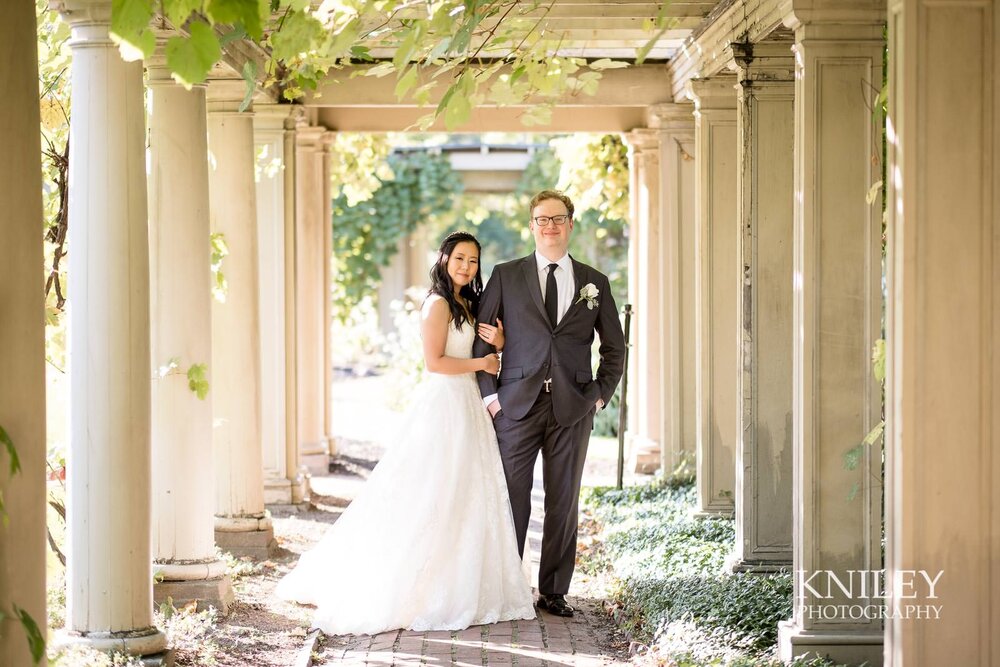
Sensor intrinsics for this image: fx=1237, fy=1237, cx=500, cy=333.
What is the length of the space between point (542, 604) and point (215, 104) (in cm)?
378

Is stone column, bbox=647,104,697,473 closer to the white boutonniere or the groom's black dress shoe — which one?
the groom's black dress shoe

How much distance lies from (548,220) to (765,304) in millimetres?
1340

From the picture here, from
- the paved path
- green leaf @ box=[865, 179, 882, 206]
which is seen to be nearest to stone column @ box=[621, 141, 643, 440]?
the paved path

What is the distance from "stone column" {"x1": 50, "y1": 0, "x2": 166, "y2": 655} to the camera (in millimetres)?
4945

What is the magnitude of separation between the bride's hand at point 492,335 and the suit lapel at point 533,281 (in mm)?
262

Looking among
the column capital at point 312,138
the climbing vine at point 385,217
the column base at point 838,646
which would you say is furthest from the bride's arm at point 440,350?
the climbing vine at point 385,217

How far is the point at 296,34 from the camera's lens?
4.14 meters

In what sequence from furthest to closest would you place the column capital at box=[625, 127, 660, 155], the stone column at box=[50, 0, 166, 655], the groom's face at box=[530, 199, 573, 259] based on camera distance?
the column capital at box=[625, 127, 660, 155]
the groom's face at box=[530, 199, 573, 259]
the stone column at box=[50, 0, 166, 655]

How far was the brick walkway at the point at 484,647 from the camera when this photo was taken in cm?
547

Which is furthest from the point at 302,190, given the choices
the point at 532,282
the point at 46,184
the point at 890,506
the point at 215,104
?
the point at 890,506

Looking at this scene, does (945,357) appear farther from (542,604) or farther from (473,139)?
(473,139)

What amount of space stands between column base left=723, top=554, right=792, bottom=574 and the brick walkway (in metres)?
1.02

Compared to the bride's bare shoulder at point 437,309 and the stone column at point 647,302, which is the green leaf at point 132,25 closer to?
the bride's bare shoulder at point 437,309

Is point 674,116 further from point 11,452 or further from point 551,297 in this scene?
point 11,452
